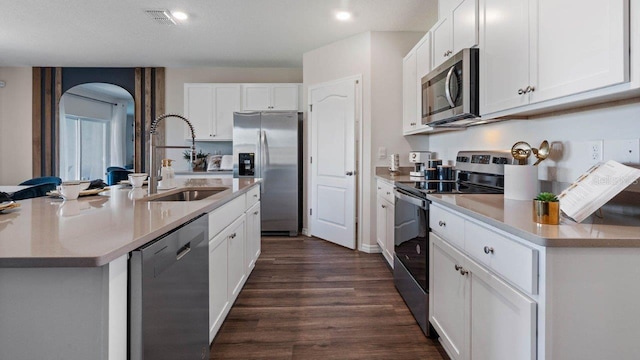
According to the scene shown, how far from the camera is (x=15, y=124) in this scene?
18.3 feet

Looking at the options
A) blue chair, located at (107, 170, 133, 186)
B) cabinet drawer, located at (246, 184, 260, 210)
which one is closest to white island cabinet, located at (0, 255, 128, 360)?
cabinet drawer, located at (246, 184, 260, 210)

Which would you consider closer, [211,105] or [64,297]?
[64,297]

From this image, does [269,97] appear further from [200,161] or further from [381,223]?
[381,223]

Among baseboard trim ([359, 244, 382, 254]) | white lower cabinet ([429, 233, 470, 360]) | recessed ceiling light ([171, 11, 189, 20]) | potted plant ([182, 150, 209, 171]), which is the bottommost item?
baseboard trim ([359, 244, 382, 254])

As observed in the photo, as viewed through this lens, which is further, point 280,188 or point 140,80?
point 140,80

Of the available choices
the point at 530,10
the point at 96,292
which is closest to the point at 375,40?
the point at 530,10

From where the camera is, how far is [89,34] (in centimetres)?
413

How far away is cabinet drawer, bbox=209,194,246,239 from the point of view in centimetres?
175

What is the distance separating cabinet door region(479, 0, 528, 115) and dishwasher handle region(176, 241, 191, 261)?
5.25 feet

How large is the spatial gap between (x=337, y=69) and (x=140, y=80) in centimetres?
345

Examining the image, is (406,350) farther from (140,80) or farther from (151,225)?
(140,80)

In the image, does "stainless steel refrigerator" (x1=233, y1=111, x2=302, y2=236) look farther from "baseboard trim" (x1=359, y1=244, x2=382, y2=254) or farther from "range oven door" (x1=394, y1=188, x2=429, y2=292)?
"range oven door" (x1=394, y1=188, x2=429, y2=292)

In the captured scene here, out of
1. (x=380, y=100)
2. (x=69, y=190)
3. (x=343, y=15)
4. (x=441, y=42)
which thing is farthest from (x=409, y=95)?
(x=69, y=190)

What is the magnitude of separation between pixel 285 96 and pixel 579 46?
427cm
